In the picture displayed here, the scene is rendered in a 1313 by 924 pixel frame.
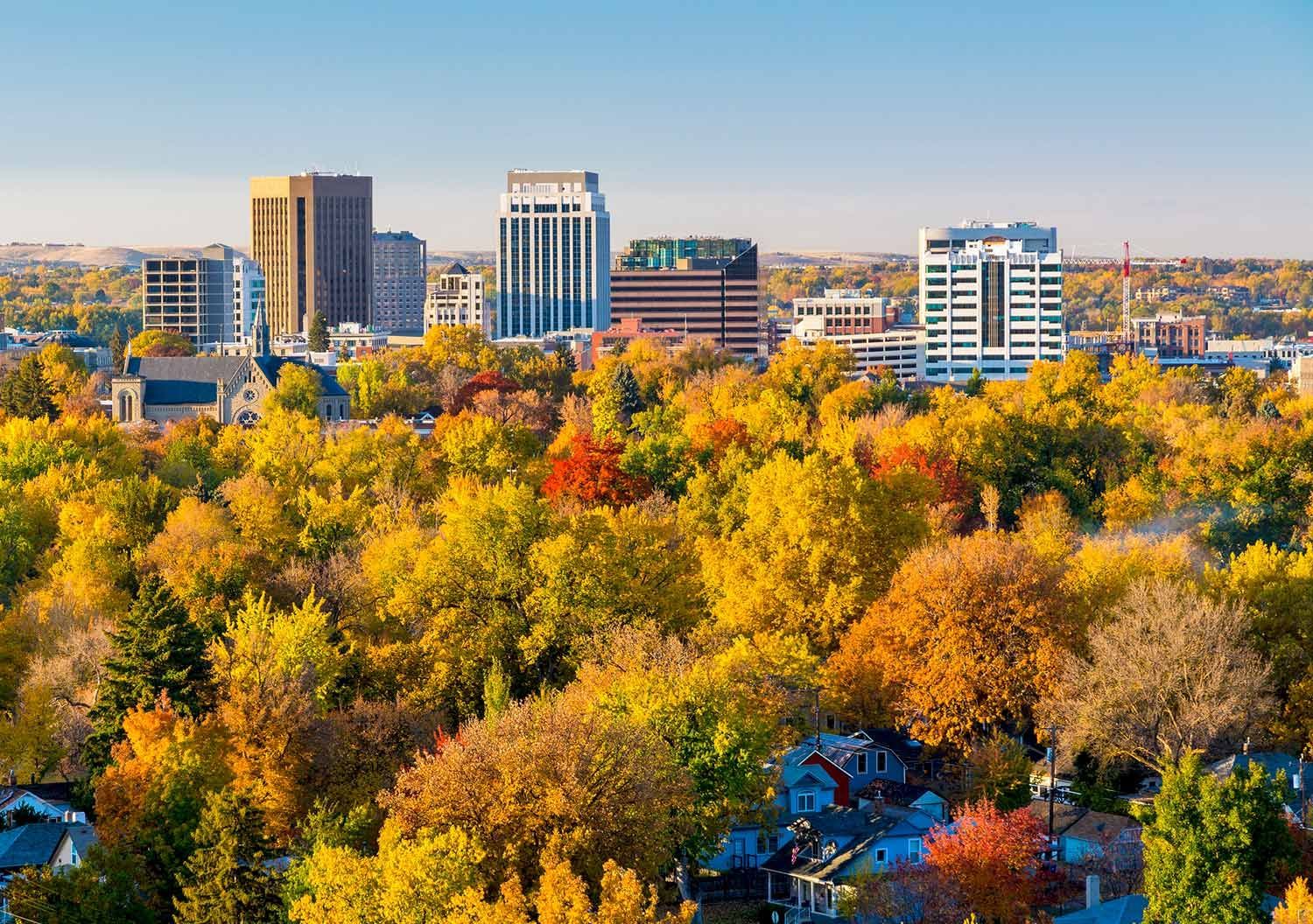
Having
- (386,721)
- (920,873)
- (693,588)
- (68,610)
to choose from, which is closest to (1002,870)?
(920,873)

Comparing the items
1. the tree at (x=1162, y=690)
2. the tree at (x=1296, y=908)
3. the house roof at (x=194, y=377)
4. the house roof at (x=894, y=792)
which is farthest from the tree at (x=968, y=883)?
the house roof at (x=194, y=377)

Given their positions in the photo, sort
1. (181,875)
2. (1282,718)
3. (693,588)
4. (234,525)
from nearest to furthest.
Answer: (181,875) < (1282,718) < (693,588) < (234,525)

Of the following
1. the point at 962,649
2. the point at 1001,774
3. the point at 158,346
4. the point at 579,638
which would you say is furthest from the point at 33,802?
the point at 158,346

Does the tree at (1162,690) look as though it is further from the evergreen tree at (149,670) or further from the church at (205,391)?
the church at (205,391)

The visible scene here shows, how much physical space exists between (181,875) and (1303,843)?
20877 mm

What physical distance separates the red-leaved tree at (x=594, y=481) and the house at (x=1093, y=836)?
2896 centimetres

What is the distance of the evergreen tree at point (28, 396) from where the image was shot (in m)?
114

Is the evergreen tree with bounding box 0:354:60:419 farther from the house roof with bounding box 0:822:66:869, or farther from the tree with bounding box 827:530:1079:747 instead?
the house roof with bounding box 0:822:66:869

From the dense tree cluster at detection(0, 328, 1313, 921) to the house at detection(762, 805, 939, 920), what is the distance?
1385 mm

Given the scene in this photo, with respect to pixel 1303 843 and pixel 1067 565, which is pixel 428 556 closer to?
pixel 1067 565

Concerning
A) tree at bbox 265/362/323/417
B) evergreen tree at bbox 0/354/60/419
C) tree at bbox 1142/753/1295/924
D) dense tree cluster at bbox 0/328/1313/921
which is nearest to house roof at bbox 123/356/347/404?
tree at bbox 265/362/323/417

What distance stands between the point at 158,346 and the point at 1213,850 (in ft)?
412

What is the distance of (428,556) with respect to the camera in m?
57.5

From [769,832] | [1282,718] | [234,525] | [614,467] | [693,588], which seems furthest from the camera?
[614,467]
